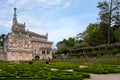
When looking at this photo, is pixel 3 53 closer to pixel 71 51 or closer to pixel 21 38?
pixel 21 38

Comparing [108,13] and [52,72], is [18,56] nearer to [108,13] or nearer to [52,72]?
[108,13]

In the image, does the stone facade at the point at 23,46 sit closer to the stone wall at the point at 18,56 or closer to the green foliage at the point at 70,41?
the stone wall at the point at 18,56

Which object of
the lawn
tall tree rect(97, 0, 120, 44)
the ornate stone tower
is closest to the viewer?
the lawn

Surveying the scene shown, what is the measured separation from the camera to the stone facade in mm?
72000

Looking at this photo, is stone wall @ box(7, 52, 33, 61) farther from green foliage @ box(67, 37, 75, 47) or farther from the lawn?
the lawn

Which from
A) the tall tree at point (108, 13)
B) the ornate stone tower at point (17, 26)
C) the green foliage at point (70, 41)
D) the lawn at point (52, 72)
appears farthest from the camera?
the green foliage at point (70, 41)

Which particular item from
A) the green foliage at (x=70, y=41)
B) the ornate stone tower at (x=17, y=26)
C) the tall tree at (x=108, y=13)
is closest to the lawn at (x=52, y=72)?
the tall tree at (x=108, y=13)

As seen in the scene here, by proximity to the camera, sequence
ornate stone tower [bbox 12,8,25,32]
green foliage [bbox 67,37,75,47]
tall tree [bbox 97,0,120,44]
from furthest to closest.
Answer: green foliage [bbox 67,37,75,47]
ornate stone tower [bbox 12,8,25,32]
tall tree [bbox 97,0,120,44]

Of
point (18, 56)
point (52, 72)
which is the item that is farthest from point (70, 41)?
point (52, 72)

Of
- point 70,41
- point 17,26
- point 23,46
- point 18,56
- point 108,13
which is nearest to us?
point 108,13

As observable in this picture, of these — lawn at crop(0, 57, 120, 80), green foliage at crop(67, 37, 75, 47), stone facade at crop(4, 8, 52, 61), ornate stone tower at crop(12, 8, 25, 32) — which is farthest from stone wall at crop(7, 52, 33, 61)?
lawn at crop(0, 57, 120, 80)

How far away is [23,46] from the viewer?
75.3 meters

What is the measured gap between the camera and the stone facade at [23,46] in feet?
236

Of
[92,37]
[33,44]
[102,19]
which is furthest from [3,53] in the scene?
[102,19]
